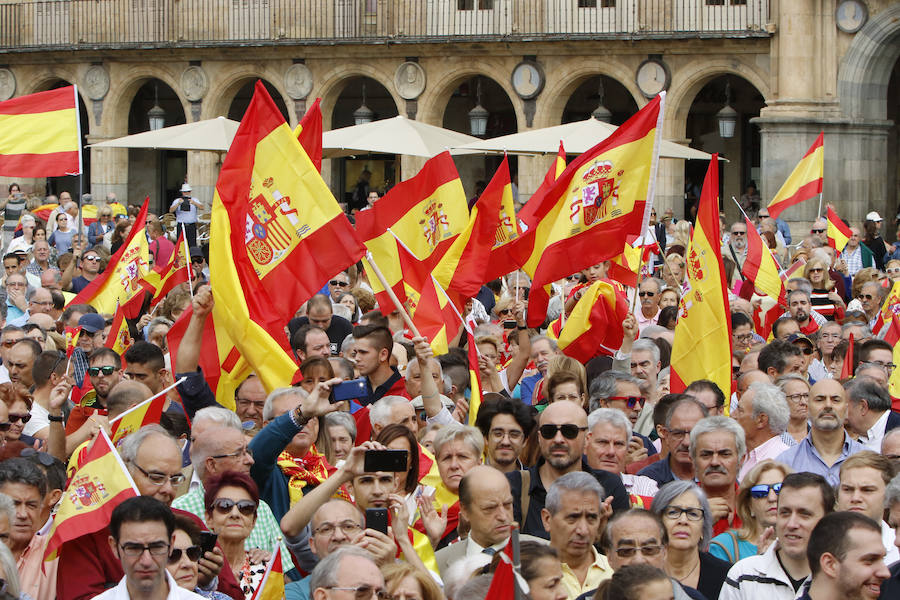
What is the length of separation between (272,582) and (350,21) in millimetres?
24664

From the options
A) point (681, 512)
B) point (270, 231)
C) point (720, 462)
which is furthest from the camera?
point (270, 231)

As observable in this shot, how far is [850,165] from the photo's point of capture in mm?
25062


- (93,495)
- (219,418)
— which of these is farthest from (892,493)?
(93,495)

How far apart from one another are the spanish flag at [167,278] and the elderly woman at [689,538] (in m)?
7.21

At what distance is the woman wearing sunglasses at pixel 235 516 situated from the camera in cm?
620

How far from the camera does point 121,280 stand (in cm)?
1345

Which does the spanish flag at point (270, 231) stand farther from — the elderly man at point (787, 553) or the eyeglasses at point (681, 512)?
the elderly man at point (787, 553)

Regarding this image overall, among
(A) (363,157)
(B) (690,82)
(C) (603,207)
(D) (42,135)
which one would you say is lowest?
(C) (603,207)

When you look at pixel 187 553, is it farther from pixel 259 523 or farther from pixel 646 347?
pixel 646 347

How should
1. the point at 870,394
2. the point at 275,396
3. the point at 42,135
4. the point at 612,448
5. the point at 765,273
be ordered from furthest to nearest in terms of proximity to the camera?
the point at 42,135, the point at 765,273, the point at 870,394, the point at 275,396, the point at 612,448

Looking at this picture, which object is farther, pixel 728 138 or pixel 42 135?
pixel 728 138

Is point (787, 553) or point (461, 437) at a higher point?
point (461, 437)

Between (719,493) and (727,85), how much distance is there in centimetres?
2071

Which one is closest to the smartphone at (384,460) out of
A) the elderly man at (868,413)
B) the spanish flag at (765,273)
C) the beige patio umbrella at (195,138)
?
the elderly man at (868,413)
